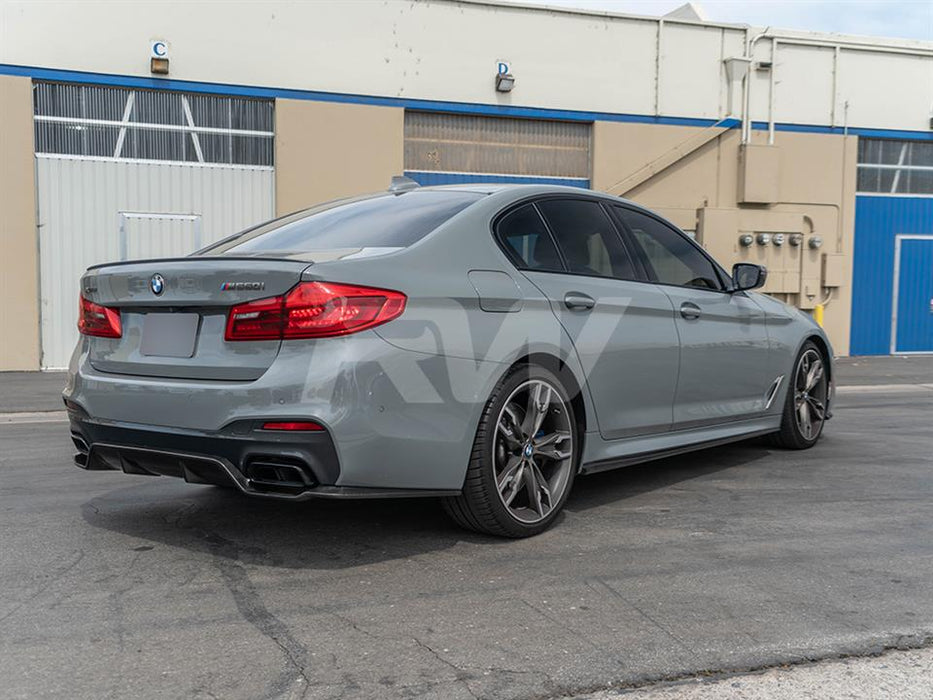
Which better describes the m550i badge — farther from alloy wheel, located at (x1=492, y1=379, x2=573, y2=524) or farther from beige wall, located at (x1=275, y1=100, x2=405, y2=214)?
beige wall, located at (x1=275, y1=100, x2=405, y2=214)

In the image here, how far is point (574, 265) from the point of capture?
468cm

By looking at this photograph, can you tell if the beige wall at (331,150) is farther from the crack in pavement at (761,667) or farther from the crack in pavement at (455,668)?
the crack in pavement at (761,667)

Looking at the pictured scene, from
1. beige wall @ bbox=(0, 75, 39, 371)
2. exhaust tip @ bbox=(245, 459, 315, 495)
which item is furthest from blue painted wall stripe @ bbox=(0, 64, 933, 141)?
exhaust tip @ bbox=(245, 459, 315, 495)

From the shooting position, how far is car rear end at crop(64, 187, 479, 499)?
350 cm

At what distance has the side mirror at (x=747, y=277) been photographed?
223 inches

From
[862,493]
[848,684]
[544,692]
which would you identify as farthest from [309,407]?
[862,493]

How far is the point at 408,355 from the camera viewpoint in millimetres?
3656

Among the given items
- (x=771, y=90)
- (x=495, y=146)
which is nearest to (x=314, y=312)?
(x=495, y=146)

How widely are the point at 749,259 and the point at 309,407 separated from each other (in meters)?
14.6

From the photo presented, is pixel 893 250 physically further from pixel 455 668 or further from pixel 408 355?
pixel 455 668

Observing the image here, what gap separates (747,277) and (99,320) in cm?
364

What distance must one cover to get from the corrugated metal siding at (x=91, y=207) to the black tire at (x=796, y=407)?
985 cm

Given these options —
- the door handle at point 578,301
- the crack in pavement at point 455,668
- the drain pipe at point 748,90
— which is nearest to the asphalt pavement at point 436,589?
the crack in pavement at point 455,668

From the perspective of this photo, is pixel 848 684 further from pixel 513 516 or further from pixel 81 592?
pixel 81 592
